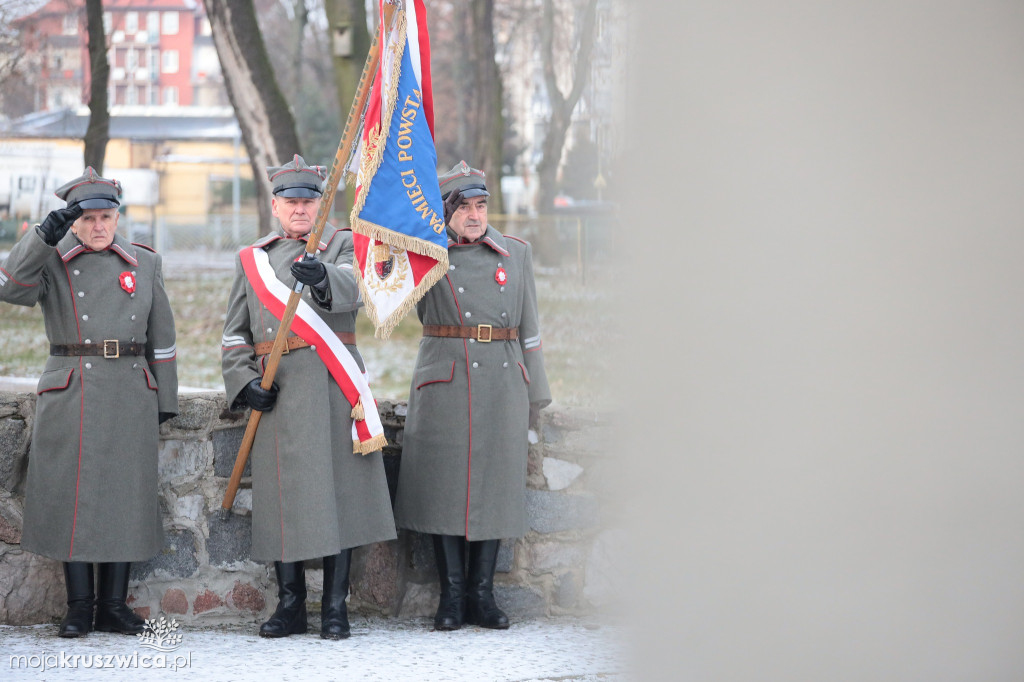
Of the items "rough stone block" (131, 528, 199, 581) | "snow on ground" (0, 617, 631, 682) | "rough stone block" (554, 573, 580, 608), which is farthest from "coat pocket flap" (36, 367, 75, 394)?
"rough stone block" (554, 573, 580, 608)

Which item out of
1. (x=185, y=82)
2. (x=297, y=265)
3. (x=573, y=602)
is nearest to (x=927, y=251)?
(x=297, y=265)

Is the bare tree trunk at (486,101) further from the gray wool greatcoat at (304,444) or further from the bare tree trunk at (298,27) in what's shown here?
the gray wool greatcoat at (304,444)

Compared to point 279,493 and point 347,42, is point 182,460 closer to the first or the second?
point 279,493

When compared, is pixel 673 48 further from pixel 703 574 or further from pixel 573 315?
pixel 703 574

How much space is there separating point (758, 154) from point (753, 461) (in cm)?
25

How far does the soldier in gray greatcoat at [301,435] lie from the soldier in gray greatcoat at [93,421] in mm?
360

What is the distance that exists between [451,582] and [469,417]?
2.09 ft

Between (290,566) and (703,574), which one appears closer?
(703,574)

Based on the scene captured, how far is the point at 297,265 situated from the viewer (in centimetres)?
373

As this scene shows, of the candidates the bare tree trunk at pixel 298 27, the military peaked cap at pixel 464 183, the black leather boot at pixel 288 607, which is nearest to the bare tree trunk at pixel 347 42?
the military peaked cap at pixel 464 183

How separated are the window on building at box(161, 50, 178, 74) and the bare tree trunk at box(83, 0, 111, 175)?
11.1 metres

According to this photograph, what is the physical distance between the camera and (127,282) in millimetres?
4047

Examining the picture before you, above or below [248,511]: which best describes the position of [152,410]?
above

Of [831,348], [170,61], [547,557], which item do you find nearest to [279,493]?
[547,557]
